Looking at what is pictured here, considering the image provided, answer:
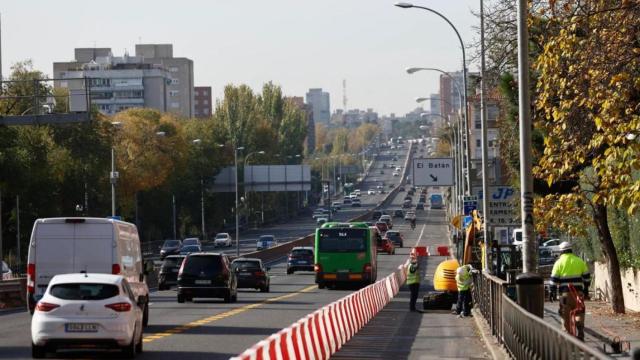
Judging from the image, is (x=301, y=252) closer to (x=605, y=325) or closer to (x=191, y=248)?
(x=191, y=248)

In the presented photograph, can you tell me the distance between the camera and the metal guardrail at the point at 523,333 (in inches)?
469

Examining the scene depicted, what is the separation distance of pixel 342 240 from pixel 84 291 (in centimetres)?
3651

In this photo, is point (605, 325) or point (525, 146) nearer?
point (525, 146)

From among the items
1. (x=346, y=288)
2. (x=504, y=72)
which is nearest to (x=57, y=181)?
(x=346, y=288)

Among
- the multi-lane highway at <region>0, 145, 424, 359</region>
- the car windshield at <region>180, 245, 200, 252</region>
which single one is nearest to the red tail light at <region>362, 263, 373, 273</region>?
the multi-lane highway at <region>0, 145, 424, 359</region>

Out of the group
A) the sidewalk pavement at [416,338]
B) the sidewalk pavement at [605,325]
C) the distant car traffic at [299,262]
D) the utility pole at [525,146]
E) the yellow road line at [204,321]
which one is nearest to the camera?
the utility pole at [525,146]

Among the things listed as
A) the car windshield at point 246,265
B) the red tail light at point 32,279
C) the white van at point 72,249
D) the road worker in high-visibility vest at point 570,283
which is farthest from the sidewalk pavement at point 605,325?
the car windshield at point 246,265

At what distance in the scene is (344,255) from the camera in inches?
2302

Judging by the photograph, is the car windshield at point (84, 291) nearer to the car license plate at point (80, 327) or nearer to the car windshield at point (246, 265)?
the car license plate at point (80, 327)

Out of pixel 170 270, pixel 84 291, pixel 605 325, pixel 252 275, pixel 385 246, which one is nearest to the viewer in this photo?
pixel 84 291

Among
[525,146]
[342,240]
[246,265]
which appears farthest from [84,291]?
[342,240]

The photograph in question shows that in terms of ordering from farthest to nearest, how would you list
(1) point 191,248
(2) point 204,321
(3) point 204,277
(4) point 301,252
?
(1) point 191,248, (4) point 301,252, (3) point 204,277, (2) point 204,321

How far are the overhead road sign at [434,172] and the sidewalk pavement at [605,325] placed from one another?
45.0m

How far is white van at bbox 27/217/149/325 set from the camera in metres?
29.9
